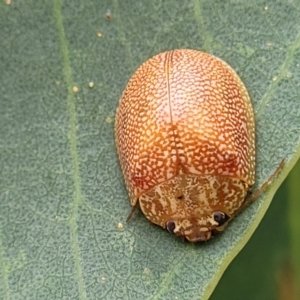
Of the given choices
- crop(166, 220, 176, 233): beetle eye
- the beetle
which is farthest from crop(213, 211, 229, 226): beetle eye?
crop(166, 220, 176, 233): beetle eye

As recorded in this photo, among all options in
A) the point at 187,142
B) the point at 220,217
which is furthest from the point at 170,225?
the point at 187,142

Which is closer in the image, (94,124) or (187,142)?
(187,142)

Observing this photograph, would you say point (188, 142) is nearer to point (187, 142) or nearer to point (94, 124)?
point (187, 142)

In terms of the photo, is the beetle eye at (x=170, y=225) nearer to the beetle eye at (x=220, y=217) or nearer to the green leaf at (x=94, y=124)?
the green leaf at (x=94, y=124)

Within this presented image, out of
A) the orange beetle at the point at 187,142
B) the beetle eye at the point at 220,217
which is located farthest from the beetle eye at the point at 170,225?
the beetle eye at the point at 220,217

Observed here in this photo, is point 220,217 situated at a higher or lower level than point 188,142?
lower

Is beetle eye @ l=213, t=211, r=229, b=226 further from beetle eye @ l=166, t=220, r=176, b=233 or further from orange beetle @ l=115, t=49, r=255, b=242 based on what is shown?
beetle eye @ l=166, t=220, r=176, b=233
